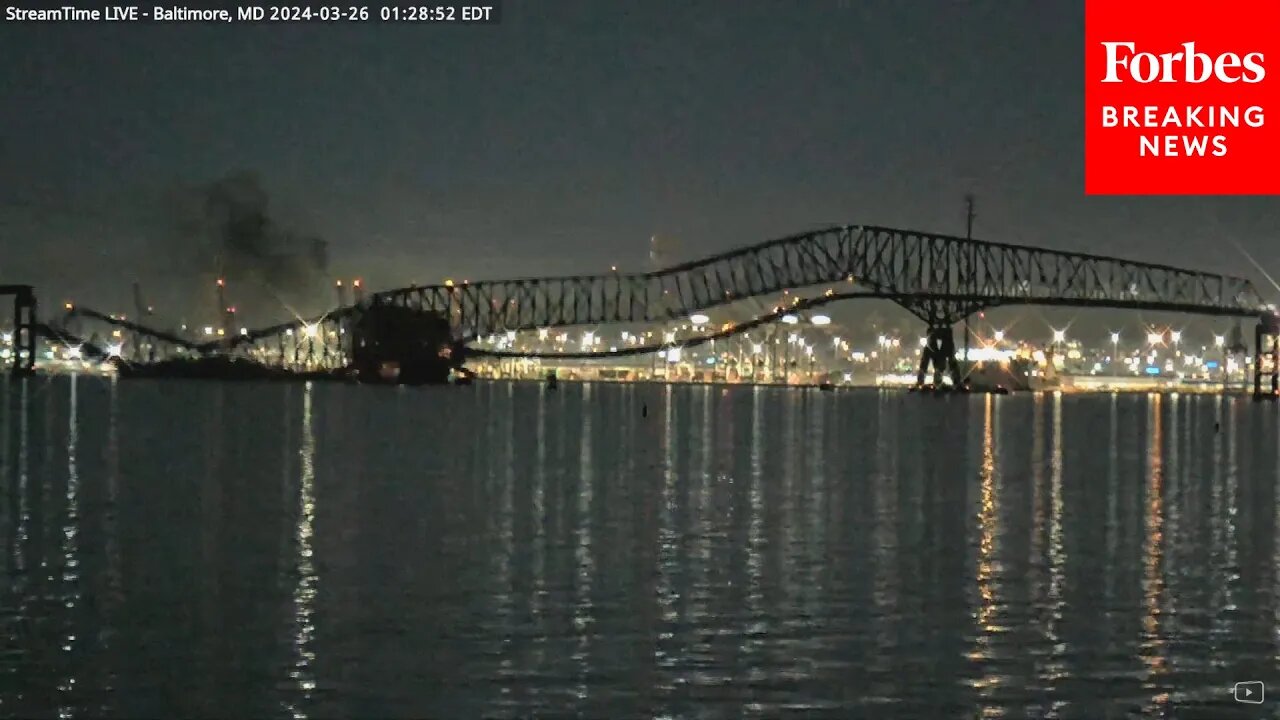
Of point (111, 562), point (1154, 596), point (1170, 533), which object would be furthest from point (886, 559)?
point (111, 562)

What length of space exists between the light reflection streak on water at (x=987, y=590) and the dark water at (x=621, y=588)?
0.19 feet

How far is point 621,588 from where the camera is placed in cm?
2152

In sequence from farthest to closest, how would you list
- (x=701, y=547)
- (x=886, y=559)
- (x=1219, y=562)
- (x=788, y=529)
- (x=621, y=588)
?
(x=788, y=529), (x=701, y=547), (x=1219, y=562), (x=886, y=559), (x=621, y=588)

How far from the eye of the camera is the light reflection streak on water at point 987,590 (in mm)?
15969

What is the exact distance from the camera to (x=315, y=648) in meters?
17.3

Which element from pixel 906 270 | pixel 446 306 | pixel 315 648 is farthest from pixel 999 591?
pixel 446 306

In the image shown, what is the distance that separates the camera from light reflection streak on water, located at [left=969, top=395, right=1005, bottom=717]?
52.4ft

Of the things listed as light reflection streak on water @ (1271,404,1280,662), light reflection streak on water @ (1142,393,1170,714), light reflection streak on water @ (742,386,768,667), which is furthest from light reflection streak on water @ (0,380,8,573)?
light reflection streak on water @ (1271,404,1280,662)

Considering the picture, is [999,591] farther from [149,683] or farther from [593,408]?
[593,408]

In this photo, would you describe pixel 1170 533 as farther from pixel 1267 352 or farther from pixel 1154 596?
pixel 1267 352

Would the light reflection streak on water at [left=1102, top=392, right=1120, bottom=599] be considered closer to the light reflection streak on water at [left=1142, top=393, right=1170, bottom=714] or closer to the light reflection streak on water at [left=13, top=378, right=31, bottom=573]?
the light reflection streak on water at [left=1142, top=393, right=1170, bottom=714]

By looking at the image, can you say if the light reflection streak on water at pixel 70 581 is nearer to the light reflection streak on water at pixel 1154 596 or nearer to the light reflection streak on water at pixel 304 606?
the light reflection streak on water at pixel 304 606

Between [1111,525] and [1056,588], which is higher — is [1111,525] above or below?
above

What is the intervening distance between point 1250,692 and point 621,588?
8.07m
